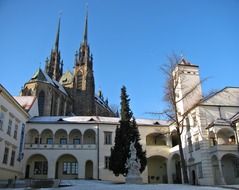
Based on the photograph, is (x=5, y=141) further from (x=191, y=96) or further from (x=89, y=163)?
(x=191, y=96)

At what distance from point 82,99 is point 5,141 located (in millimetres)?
43234

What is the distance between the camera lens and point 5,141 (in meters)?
30.7

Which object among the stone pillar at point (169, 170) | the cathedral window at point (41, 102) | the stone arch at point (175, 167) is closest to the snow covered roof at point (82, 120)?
the stone arch at point (175, 167)

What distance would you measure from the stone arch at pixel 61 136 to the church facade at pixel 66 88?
610 inches

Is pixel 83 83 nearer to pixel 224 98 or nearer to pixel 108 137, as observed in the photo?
pixel 108 137

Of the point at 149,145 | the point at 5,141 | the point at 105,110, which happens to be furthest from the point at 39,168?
the point at 105,110

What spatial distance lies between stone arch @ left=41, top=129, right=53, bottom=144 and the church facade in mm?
15228

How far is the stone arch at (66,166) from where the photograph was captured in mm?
40125

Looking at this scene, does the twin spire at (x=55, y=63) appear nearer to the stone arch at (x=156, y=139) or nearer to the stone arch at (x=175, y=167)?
the stone arch at (x=156, y=139)

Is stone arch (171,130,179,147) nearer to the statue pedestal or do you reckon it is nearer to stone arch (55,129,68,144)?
stone arch (55,129,68,144)

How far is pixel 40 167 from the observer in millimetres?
40062

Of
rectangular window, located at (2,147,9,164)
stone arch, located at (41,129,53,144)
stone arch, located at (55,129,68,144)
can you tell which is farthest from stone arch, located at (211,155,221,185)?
stone arch, located at (41,129,53,144)

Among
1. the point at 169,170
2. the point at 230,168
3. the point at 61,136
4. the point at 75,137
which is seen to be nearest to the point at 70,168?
the point at 75,137

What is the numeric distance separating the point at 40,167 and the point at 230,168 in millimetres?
25282
